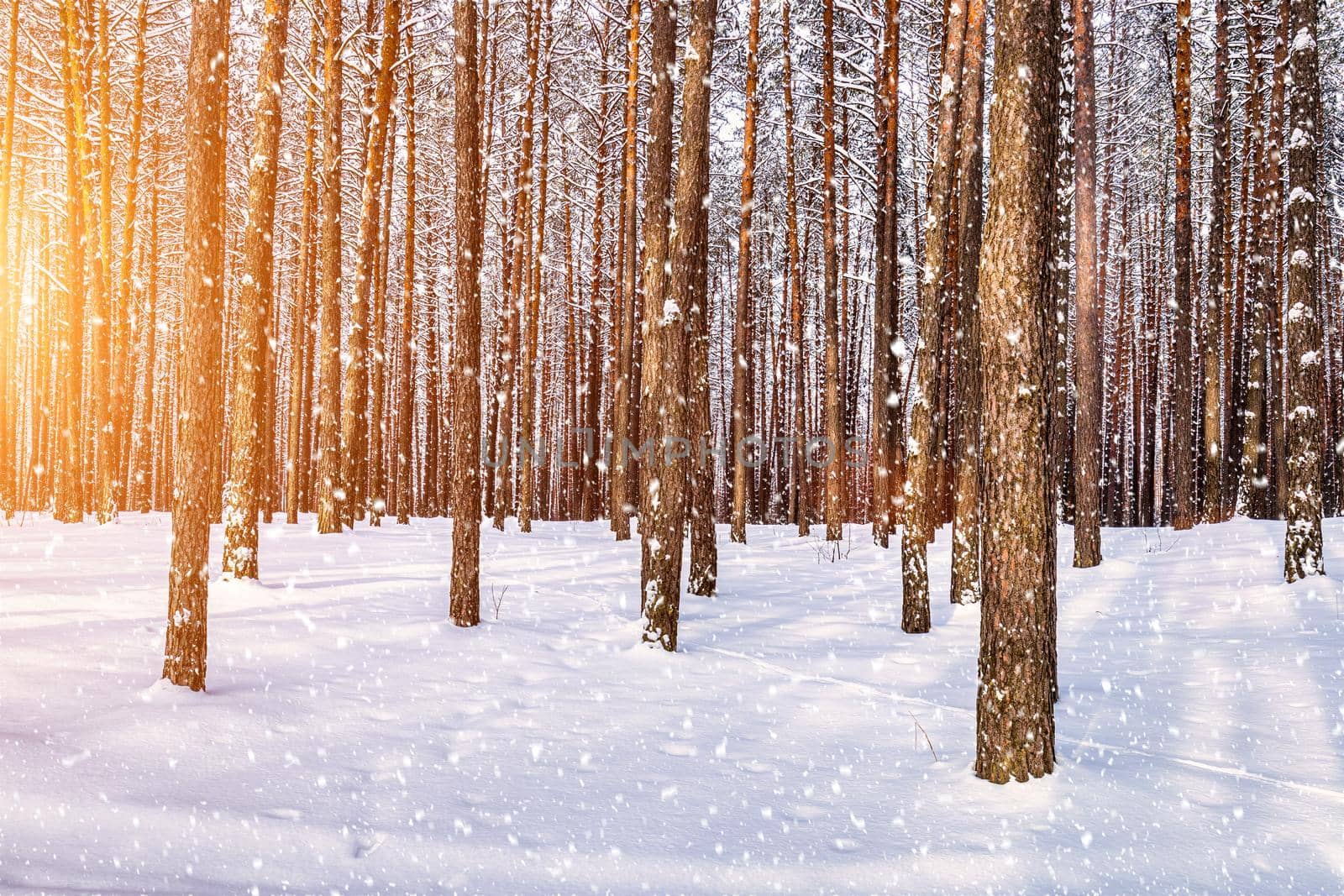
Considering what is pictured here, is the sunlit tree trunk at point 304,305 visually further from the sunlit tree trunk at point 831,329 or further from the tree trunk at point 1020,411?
the tree trunk at point 1020,411

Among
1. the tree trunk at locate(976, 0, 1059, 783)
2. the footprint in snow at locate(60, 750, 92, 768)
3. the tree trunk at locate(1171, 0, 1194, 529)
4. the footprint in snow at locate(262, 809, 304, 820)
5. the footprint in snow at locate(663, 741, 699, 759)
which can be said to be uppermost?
the tree trunk at locate(1171, 0, 1194, 529)

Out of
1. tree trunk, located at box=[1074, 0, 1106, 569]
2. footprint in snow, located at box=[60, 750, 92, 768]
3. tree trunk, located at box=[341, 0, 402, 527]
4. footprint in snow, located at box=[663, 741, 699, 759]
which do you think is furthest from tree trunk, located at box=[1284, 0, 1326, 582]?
tree trunk, located at box=[341, 0, 402, 527]

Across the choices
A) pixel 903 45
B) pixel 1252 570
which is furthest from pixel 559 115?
pixel 1252 570

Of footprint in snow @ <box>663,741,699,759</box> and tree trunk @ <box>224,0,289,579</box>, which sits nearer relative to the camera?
footprint in snow @ <box>663,741,699,759</box>

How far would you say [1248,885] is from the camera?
3.08m

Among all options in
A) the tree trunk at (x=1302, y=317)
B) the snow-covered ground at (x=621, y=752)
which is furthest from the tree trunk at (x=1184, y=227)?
the snow-covered ground at (x=621, y=752)

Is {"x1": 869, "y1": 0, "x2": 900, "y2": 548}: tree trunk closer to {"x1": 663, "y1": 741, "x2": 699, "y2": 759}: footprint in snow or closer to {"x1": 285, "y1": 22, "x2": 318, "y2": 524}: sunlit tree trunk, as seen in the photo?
{"x1": 663, "y1": 741, "x2": 699, "y2": 759}: footprint in snow

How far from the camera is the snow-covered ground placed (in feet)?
10.1

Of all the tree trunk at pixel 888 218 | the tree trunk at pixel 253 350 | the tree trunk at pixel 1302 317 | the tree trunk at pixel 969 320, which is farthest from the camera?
the tree trunk at pixel 888 218

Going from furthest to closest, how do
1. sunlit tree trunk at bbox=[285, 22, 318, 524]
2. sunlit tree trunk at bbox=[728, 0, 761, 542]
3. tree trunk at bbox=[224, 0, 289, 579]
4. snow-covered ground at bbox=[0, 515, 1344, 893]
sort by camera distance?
sunlit tree trunk at bbox=[285, 22, 318, 524], sunlit tree trunk at bbox=[728, 0, 761, 542], tree trunk at bbox=[224, 0, 289, 579], snow-covered ground at bbox=[0, 515, 1344, 893]

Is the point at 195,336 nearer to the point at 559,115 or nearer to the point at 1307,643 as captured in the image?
the point at 1307,643

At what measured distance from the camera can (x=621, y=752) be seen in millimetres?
4383

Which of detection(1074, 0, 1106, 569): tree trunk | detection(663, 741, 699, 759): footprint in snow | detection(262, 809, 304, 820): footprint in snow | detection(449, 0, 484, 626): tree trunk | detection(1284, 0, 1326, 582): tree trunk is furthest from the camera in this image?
detection(1074, 0, 1106, 569): tree trunk

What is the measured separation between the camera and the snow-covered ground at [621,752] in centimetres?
A: 308
